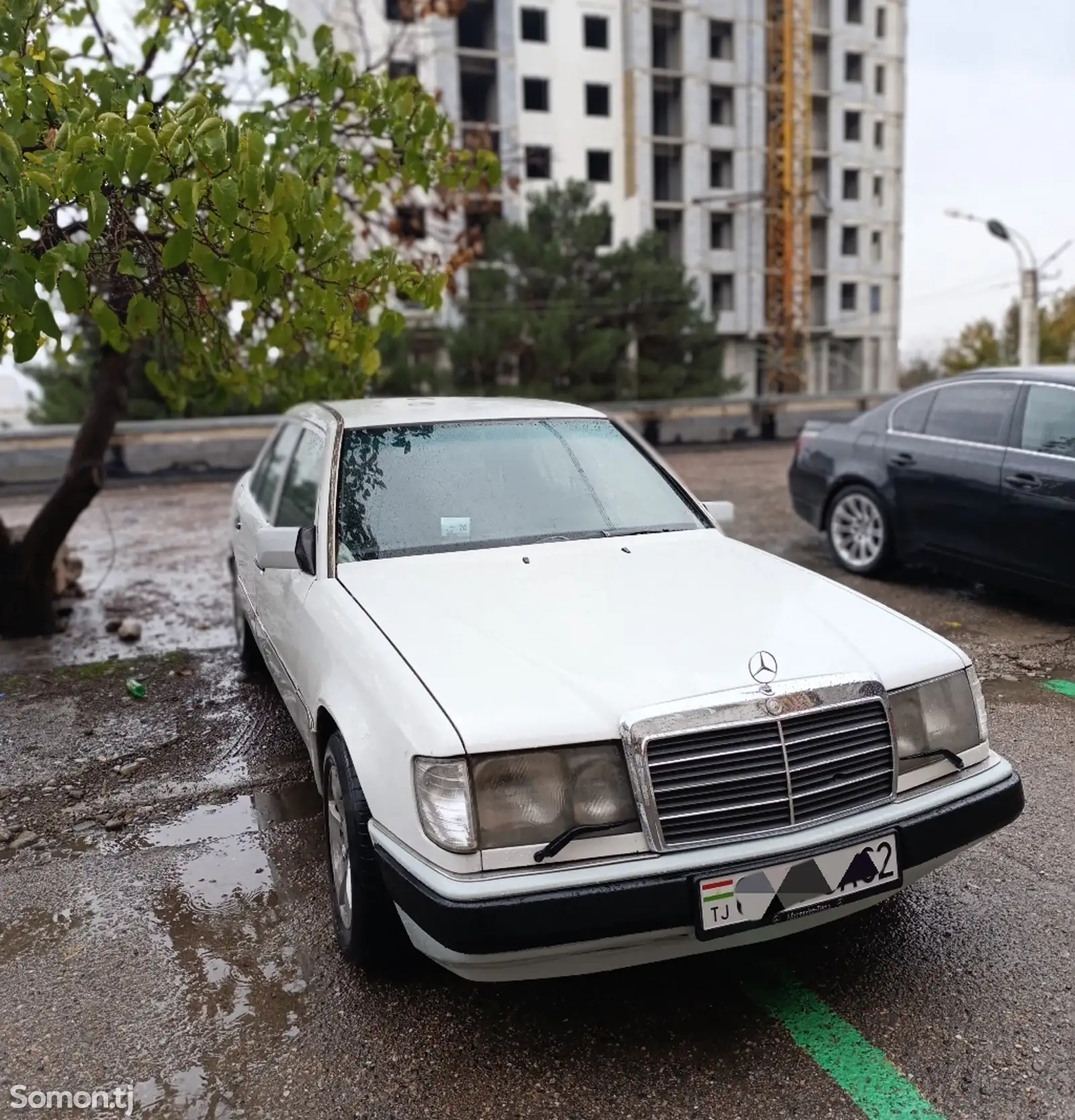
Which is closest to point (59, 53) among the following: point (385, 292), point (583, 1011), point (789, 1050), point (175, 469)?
point (385, 292)

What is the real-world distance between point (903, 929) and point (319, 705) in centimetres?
188

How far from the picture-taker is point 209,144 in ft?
10.3

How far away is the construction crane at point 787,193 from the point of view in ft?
159

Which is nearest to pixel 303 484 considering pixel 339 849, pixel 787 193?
pixel 339 849

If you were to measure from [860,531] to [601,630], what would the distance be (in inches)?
197

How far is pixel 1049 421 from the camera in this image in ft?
19.0

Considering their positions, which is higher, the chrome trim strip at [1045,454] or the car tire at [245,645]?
the chrome trim strip at [1045,454]

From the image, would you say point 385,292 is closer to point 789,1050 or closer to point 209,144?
point 209,144

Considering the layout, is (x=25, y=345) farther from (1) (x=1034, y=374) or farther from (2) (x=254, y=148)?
(1) (x=1034, y=374)

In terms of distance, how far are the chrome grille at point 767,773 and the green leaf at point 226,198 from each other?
2.21m

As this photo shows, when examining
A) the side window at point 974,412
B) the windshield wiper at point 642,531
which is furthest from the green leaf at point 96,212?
the side window at point 974,412

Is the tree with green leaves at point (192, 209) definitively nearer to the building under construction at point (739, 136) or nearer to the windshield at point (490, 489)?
the windshield at point (490, 489)

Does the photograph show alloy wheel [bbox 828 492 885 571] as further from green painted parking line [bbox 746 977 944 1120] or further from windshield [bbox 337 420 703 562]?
green painted parking line [bbox 746 977 944 1120]

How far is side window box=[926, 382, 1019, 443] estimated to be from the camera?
240 inches
